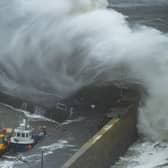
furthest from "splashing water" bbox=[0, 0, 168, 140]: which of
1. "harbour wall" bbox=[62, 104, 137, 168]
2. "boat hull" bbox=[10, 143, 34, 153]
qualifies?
"boat hull" bbox=[10, 143, 34, 153]

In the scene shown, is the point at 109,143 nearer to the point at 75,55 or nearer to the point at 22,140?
the point at 22,140

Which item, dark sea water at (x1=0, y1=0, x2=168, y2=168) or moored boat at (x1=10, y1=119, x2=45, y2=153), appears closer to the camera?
dark sea water at (x1=0, y1=0, x2=168, y2=168)

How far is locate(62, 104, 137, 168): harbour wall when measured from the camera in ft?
50.0

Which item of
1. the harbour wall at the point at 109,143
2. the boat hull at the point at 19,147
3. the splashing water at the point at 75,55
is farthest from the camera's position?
the splashing water at the point at 75,55

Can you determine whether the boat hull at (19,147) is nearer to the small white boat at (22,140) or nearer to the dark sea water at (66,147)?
the small white boat at (22,140)

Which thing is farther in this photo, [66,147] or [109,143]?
[109,143]

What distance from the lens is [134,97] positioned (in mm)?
21312

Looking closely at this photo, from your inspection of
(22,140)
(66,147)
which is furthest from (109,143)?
(22,140)

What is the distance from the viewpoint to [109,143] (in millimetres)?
17594

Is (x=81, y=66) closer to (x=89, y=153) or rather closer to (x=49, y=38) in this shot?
(x=49, y=38)

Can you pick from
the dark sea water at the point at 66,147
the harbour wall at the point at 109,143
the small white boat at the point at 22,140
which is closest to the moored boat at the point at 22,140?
the small white boat at the point at 22,140

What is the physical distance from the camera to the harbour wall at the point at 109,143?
15.2 metres

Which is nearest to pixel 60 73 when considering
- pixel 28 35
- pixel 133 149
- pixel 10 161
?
pixel 28 35

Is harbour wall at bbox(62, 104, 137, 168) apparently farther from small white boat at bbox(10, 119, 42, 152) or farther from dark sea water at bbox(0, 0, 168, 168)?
small white boat at bbox(10, 119, 42, 152)
